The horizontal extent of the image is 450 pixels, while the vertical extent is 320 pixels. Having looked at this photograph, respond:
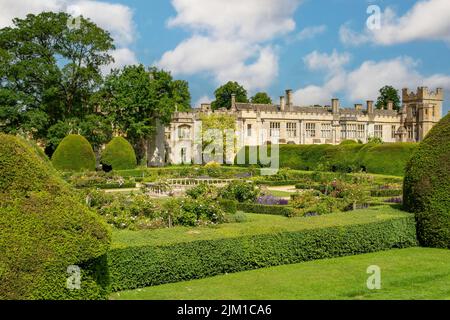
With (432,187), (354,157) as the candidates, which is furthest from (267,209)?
(354,157)

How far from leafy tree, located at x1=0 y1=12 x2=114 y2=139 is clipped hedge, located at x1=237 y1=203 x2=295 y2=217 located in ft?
80.0

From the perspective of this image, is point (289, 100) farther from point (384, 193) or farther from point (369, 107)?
point (384, 193)

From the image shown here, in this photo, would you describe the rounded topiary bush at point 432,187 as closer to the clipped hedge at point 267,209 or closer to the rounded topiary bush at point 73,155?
the clipped hedge at point 267,209

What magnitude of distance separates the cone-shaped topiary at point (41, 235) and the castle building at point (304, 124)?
42722mm

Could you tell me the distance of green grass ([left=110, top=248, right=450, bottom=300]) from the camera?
7.33 metres

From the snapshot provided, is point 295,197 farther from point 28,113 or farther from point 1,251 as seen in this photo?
point 28,113

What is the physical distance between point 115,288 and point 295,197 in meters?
9.84

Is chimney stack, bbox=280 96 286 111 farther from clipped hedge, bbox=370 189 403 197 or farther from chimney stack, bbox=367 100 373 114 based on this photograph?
clipped hedge, bbox=370 189 403 197

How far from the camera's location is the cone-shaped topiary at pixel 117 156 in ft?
122

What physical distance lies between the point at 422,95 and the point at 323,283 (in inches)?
2414

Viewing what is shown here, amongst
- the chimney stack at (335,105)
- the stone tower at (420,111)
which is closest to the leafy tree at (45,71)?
the chimney stack at (335,105)

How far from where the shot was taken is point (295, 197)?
16.8m

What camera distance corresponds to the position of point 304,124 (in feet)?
196
